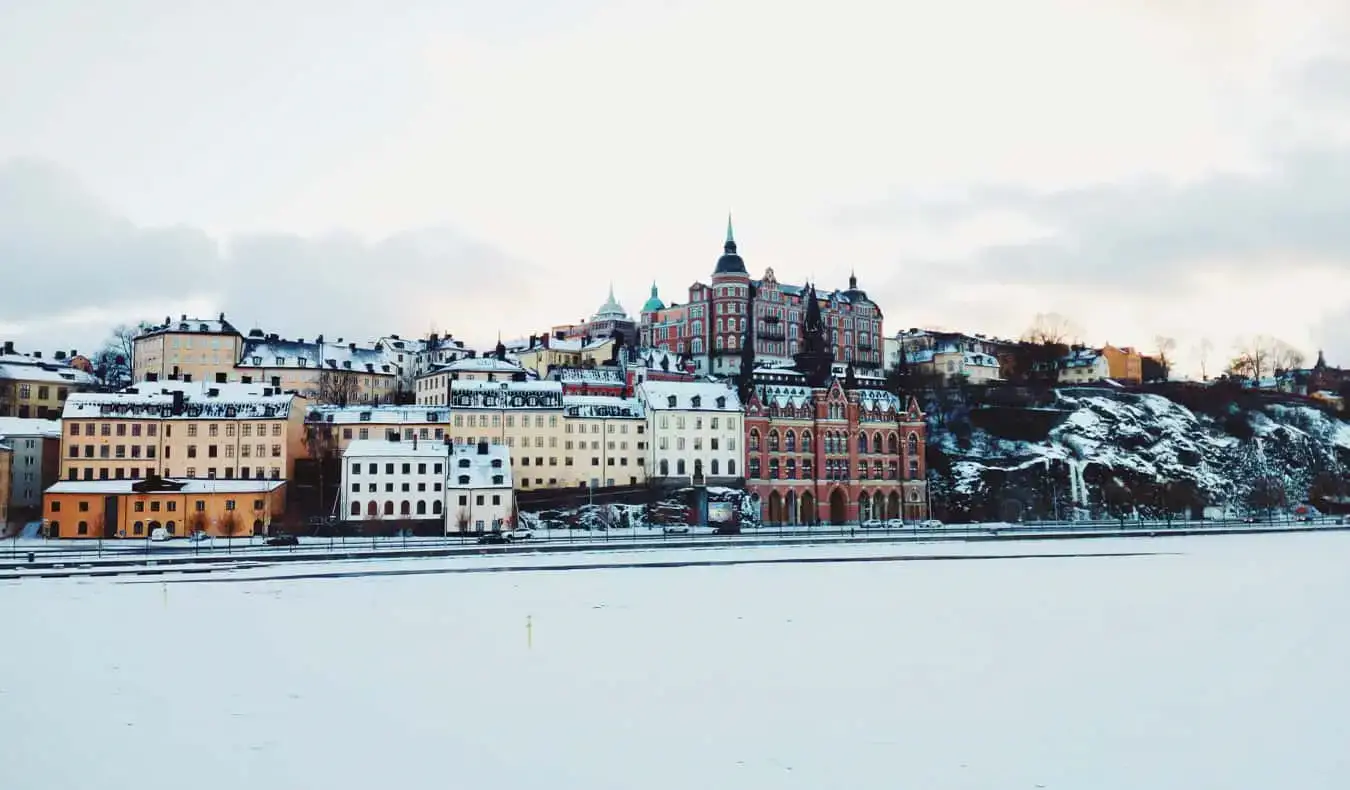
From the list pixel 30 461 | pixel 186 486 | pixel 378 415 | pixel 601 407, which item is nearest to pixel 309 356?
pixel 378 415

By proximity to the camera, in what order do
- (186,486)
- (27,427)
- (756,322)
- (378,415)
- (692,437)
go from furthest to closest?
(756,322), (692,437), (378,415), (27,427), (186,486)

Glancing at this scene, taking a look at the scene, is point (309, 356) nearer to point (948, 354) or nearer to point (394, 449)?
point (394, 449)

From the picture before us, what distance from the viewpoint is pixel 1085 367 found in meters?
174

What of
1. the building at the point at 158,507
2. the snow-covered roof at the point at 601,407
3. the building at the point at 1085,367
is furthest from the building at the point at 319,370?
the building at the point at 1085,367

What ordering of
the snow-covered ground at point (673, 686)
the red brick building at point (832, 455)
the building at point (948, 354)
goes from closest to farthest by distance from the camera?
the snow-covered ground at point (673, 686)
the red brick building at point (832, 455)
the building at point (948, 354)

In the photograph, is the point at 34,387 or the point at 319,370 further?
the point at 319,370

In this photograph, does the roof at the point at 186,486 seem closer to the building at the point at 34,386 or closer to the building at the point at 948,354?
the building at the point at 34,386

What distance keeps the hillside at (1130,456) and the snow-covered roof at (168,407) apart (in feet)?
203

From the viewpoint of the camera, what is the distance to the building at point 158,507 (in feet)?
261

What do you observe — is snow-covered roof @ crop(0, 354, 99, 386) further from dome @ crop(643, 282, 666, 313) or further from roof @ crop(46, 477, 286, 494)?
dome @ crop(643, 282, 666, 313)

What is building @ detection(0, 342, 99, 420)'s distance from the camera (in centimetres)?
10681

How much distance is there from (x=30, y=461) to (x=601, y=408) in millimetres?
46366

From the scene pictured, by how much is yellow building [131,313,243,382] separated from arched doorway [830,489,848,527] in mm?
62086

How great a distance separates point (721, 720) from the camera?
22828 millimetres
